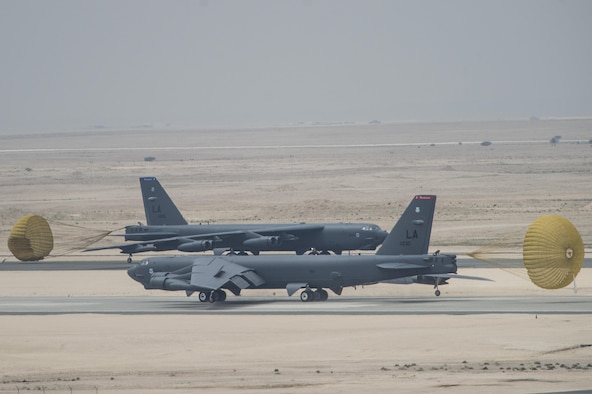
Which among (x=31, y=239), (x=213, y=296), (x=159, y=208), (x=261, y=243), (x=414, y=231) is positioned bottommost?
(x=213, y=296)

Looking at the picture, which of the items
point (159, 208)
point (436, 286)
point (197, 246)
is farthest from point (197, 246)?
point (436, 286)

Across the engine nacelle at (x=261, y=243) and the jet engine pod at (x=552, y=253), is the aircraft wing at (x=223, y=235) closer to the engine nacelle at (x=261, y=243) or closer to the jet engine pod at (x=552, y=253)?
the engine nacelle at (x=261, y=243)

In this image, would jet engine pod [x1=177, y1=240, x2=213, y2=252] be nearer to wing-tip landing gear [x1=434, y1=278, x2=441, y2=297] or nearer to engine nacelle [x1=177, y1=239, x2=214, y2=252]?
engine nacelle [x1=177, y1=239, x2=214, y2=252]

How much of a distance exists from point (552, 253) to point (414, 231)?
6.47 meters

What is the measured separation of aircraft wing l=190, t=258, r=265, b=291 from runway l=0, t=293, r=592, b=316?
1009 millimetres

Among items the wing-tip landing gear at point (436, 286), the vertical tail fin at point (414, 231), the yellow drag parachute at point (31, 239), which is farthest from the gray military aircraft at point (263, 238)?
the vertical tail fin at point (414, 231)

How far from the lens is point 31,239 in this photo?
75625mm

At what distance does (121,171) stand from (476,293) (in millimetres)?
129549

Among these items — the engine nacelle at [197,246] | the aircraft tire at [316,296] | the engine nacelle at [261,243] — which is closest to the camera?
the aircraft tire at [316,296]

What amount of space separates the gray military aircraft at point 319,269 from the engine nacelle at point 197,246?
1159 cm

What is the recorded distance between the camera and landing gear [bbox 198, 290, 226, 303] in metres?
59.3

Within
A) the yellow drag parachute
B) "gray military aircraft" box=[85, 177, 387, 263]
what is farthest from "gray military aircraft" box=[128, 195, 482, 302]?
the yellow drag parachute

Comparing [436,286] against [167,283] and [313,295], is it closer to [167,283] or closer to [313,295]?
[313,295]

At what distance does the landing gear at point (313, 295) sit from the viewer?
192ft
